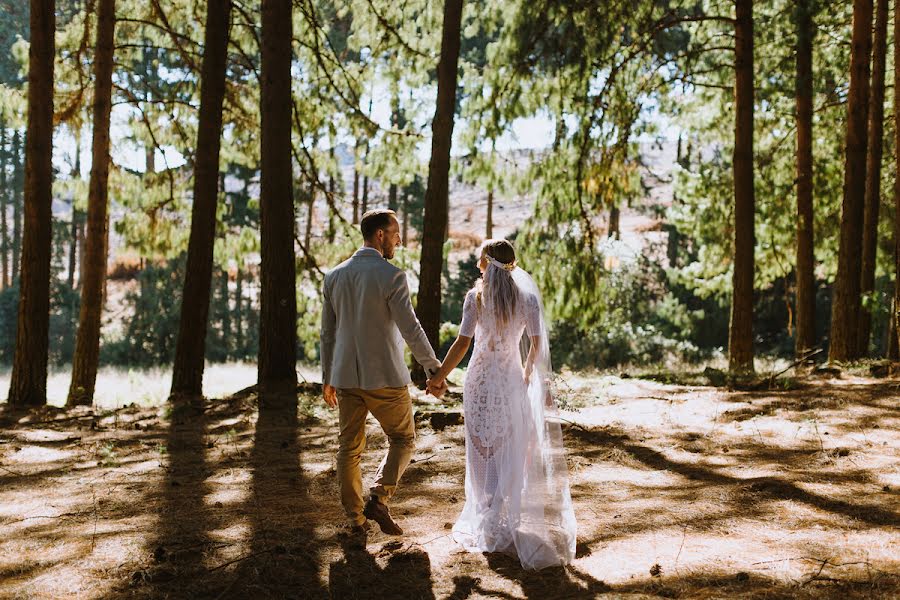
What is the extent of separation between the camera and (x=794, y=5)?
1223 centimetres

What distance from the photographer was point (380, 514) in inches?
183

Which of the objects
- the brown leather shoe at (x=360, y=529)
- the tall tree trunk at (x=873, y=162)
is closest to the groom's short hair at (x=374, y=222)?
the brown leather shoe at (x=360, y=529)

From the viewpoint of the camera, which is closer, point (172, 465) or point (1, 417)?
point (172, 465)

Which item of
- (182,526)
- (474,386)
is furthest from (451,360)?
(182,526)

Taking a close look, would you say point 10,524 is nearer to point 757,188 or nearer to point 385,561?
point 385,561

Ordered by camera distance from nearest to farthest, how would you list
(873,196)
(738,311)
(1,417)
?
(1,417)
(738,311)
(873,196)

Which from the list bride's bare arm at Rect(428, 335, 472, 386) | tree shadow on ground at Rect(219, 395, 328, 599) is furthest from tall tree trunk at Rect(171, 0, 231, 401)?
bride's bare arm at Rect(428, 335, 472, 386)

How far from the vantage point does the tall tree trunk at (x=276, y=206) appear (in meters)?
9.54

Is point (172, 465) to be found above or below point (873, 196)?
below

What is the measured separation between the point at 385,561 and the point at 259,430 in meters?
4.38

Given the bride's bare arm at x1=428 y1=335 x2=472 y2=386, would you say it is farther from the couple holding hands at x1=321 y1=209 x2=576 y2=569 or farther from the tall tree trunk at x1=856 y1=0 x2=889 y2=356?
the tall tree trunk at x1=856 y1=0 x2=889 y2=356

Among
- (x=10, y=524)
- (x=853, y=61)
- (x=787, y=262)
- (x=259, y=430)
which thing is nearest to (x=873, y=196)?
(x=853, y=61)

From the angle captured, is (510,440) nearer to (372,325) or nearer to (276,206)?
(372,325)

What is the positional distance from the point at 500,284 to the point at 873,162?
10.6m
